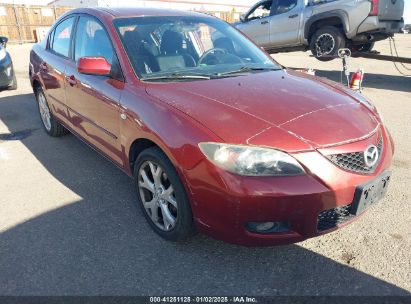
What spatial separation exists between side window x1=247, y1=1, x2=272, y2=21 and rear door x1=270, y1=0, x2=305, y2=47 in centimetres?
30

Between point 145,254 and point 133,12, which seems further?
point 133,12

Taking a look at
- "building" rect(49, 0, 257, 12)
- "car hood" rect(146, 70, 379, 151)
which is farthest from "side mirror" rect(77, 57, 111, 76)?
→ "building" rect(49, 0, 257, 12)

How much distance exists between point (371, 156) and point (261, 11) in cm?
955

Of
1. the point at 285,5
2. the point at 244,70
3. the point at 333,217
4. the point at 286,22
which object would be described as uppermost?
the point at 285,5

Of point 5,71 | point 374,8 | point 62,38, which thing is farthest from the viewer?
point 374,8

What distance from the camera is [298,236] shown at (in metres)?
2.28

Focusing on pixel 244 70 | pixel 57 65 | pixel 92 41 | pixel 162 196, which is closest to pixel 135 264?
pixel 162 196

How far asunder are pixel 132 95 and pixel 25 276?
1468 mm

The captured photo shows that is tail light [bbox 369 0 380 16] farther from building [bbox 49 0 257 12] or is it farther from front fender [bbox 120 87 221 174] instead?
building [bbox 49 0 257 12]

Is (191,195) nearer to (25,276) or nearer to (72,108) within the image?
(25,276)

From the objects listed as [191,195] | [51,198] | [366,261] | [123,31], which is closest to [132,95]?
[123,31]

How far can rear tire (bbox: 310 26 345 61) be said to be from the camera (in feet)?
29.9

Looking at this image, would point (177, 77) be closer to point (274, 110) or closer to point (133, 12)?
point (274, 110)

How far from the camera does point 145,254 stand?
2684mm
